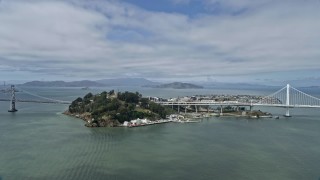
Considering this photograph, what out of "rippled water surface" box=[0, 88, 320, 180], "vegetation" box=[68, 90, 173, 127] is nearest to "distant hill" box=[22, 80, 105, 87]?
"vegetation" box=[68, 90, 173, 127]

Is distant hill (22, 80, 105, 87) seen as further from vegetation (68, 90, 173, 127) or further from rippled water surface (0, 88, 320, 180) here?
rippled water surface (0, 88, 320, 180)

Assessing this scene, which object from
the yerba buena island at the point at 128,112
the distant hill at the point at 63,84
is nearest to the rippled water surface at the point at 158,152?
the yerba buena island at the point at 128,112

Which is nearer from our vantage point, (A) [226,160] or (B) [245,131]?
(A) [226,160]

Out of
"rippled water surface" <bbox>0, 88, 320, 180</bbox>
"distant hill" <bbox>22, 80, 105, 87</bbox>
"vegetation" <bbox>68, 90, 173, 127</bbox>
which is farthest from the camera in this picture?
"distant hill" <bbox>22, 80, 105, 87</bbox>

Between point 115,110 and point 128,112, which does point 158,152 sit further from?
point 115,110

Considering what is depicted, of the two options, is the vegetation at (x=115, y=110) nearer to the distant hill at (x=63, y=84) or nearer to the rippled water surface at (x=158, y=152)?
the rippled water surface at (x=158, y=152)

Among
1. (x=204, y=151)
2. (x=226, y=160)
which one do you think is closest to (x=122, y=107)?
(x=204, y=151)

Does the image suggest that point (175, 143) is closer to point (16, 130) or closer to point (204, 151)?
point (204, 151)
